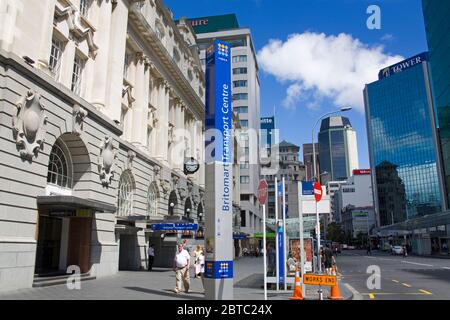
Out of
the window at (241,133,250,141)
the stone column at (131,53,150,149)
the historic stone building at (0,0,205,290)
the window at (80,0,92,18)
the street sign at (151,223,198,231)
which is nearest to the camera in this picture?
the historic stone building at (0,0,205,290)

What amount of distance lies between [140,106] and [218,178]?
19520 mm

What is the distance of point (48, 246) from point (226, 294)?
13.1 metres

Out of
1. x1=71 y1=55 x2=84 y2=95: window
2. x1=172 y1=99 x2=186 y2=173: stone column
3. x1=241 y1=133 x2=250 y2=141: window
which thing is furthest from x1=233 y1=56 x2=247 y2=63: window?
x1=71 y1=55 x2=84 y2=95: window

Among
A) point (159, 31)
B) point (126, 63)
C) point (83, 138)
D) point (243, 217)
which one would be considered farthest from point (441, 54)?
point (83, 138)

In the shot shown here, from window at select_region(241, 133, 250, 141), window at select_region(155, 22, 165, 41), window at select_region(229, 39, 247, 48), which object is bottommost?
window at select_region(155, 22, 165, 41)

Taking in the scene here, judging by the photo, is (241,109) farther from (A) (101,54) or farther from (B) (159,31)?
(A) (101,54)

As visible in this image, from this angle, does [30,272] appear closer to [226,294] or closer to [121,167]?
[226,294]

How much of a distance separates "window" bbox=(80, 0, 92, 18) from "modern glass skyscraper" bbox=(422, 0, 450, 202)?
71.3 meters

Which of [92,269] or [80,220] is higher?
[80,220]

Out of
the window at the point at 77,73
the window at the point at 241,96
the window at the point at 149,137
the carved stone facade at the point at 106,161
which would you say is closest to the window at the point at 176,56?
the window at the point at 149,137

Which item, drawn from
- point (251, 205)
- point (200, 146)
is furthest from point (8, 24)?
point (251, 205)

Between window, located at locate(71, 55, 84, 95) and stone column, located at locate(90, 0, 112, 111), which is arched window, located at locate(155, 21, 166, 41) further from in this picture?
window, located at locate(71, 55, 84, 95)

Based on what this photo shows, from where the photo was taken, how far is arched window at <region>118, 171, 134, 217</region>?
2639cm

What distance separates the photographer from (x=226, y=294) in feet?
37.4
